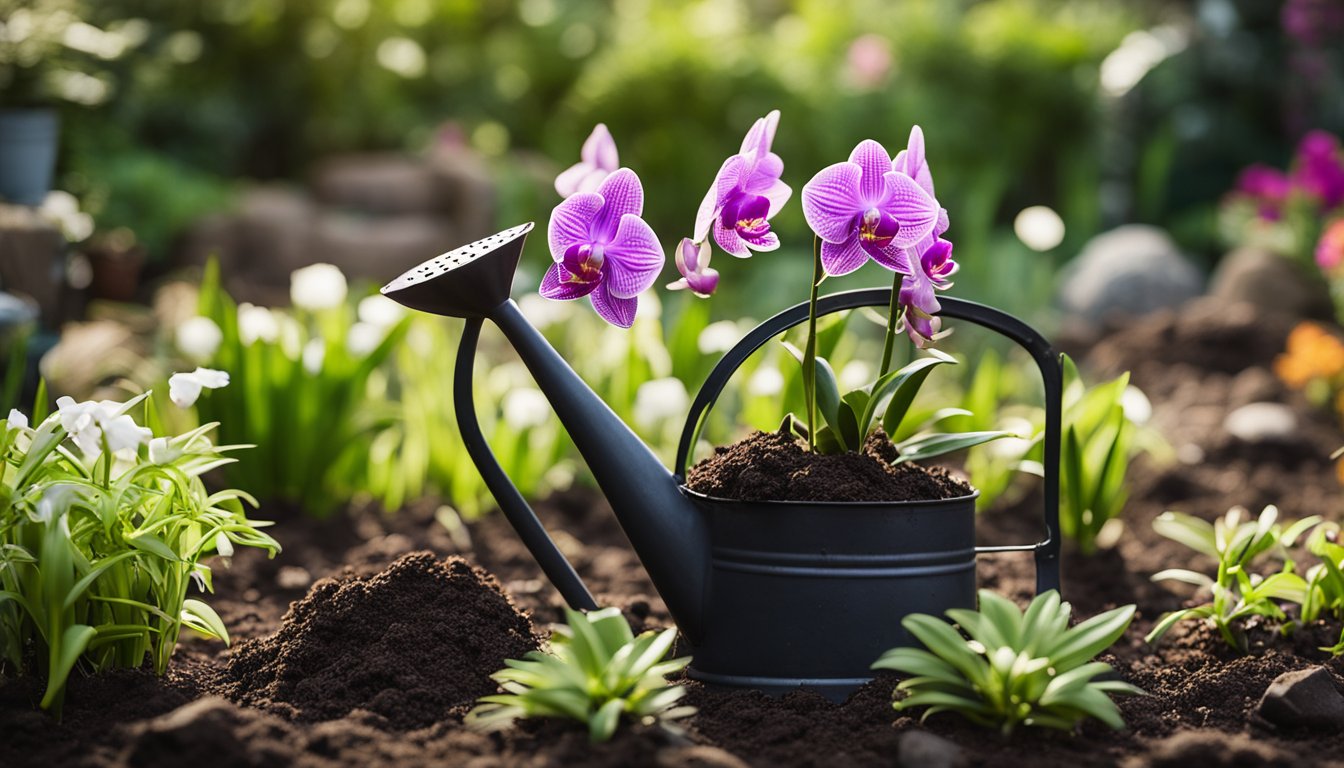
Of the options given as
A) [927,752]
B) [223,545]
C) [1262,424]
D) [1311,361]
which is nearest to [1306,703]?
[927,752]

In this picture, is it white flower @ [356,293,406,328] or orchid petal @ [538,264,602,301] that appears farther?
white flower @ [356,293,406,328]

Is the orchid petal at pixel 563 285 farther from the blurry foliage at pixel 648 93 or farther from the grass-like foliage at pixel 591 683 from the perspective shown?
the blurry foliage at pixel 648 93

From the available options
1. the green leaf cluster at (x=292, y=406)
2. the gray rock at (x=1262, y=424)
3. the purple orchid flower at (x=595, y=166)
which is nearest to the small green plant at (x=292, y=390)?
the green leaf cluster at (x=292, y=406)

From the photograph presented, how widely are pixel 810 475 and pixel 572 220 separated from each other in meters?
0.47

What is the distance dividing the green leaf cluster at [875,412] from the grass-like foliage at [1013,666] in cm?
28

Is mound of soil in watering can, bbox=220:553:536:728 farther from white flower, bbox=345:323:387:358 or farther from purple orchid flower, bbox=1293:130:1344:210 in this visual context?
purple orchid flower, bbox=1293:130:1344:210

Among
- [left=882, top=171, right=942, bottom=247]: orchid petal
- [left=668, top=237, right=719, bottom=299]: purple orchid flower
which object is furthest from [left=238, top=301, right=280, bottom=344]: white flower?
[left=882, top=171, right=942, bottom=247]: orchid petal

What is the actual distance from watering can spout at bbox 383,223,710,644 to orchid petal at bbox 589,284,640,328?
0.35ft

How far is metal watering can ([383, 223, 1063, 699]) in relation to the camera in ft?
5.54

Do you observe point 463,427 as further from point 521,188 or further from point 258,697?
point 521,188

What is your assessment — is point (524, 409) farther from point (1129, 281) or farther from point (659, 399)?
point (1129, 281)

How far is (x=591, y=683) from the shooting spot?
59.1 inches

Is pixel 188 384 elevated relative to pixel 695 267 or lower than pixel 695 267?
lower

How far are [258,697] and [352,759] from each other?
32 cm
